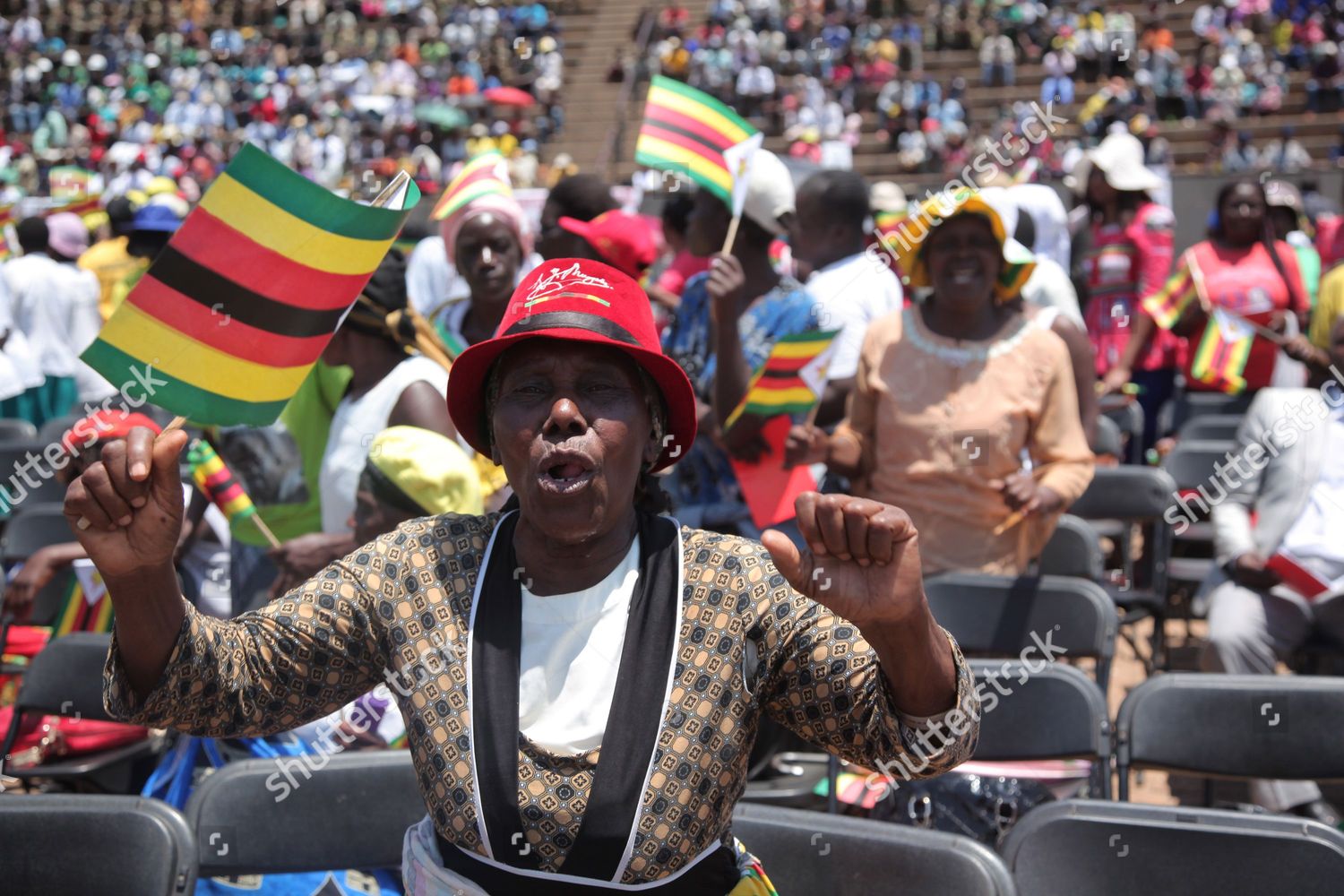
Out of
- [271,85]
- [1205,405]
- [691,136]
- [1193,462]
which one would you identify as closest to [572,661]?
[691,136]

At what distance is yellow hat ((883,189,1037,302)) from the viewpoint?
376 centimetres

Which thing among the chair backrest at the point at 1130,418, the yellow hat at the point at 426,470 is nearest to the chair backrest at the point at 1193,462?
the chair backrest at the point at 1130,418

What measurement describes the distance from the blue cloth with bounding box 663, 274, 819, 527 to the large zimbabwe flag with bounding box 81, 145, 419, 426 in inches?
65.7

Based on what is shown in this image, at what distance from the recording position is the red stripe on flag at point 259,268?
215 centimetres

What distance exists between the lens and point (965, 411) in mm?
3730

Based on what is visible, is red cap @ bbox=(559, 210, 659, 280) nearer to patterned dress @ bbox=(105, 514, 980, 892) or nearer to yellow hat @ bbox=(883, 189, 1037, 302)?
yellow hat @ bbox=(883, 189, 1037, 302)

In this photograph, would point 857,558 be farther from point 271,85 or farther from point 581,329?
point 271,85

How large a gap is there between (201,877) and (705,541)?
4.84 feet

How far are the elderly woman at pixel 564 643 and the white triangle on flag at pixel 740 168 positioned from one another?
186cm

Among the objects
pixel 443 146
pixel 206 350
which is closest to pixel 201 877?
pixel 206 350

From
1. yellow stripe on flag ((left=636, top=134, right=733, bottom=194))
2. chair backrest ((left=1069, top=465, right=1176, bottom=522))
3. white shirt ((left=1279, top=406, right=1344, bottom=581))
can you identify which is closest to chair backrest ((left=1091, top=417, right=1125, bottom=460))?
chair backrest ((left=1069, top=465, right=1176, bottom=522))

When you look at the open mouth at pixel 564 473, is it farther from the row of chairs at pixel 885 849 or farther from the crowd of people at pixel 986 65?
the crowd of people at pixel 986 65

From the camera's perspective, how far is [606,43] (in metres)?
26.8

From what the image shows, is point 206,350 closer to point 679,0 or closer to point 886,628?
point 886,628
